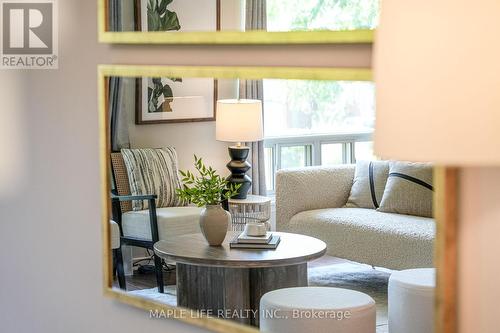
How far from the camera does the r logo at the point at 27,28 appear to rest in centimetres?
229

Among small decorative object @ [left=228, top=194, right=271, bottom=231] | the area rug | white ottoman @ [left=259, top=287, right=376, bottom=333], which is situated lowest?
white ottoman @ [left=259, top=287, right=376, bottom=333]

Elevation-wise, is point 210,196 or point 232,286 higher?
point 210,196

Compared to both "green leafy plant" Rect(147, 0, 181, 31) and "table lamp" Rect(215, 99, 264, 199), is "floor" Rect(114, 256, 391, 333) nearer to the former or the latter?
"table lamp" Rect(215, 99, 264, 199)

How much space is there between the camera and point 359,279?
1.56 m

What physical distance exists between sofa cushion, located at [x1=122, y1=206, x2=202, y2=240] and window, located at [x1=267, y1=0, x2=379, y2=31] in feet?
1.50

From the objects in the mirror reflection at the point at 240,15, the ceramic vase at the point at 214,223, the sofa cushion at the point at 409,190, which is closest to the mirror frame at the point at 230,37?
→ the mirror reflection at the point at 240,15

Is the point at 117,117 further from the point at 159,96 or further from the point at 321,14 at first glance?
the point at 321,14

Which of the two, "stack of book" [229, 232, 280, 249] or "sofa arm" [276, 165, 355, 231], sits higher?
"sofa arm" [276, 165, 355, 231]

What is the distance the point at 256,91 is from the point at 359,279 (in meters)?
0.42

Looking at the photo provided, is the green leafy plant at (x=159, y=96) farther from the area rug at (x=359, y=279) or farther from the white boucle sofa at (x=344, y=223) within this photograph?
the area rug at (x=359, y=279)

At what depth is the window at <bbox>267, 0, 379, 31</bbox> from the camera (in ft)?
4.88

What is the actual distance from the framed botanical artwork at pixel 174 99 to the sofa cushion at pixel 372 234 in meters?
0.32

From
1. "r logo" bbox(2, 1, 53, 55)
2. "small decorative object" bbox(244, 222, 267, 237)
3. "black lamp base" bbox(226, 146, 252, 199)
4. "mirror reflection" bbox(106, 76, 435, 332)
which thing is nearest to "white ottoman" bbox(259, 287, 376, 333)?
"mirror reflection" bbox(106, 76, 435, 332)

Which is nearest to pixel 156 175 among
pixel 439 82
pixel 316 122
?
pixel 316 122
